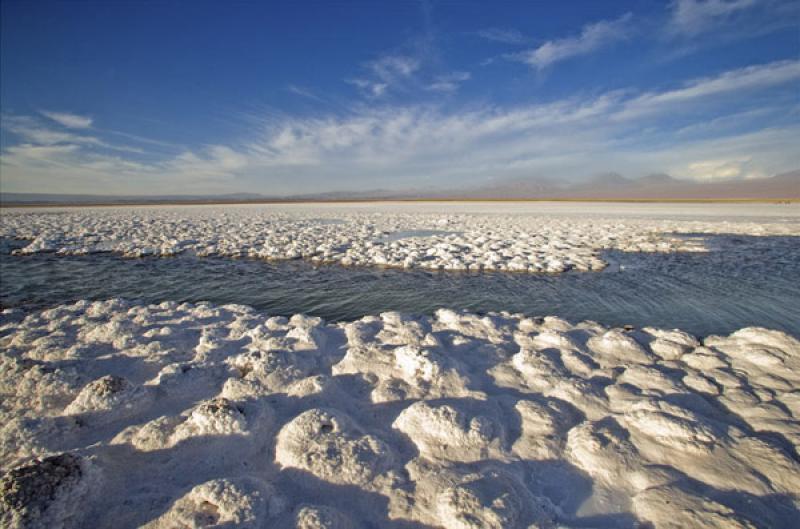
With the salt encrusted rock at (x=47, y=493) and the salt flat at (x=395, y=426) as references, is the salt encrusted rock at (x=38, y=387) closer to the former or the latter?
the salt flat at (x=395, y=426)

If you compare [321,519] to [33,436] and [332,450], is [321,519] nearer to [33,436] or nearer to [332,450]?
[332,450]

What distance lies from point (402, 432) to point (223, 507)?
1.34 m

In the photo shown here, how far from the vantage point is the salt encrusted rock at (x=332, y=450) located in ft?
7.95

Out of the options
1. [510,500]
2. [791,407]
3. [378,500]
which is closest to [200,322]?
[378,500]

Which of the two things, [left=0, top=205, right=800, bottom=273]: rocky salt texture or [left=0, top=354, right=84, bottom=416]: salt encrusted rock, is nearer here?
[left=0, top=354, right=84, bottom=416]: salt encrusted rock

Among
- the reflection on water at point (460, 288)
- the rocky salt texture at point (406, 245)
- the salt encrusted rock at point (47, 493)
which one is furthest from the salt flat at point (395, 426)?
the rocky salt texture at point (406, 245)

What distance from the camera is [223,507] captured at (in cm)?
205

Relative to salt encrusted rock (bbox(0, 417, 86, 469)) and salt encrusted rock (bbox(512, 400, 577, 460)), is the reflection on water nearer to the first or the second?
salt encrusted rock (bbox(512, 400, 577, 460))

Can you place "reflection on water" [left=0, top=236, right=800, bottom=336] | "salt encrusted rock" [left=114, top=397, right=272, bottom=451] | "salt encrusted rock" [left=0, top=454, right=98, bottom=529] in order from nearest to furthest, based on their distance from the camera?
"salt encrusted rock" [left=0, top=454, right=98, bottom=529], "salt encrusted rock" [left=114, top=397, right=272, bottom=451], "reflection on water" [left=0, top=236, right=800, bottom=336]

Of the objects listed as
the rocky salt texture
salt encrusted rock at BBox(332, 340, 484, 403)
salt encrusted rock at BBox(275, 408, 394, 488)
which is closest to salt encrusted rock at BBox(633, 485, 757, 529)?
salt encrusted rock at BBox(332, 340, 484, 403)

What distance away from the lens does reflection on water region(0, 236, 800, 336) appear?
656cm

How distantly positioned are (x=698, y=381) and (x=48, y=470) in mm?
5417

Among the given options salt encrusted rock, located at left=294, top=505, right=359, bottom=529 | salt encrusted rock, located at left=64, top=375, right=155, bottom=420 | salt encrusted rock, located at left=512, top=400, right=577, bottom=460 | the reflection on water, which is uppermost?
salt encrusted rock, located at left=64, top=375, right=155, bottom=420

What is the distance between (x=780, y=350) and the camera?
407 cm
